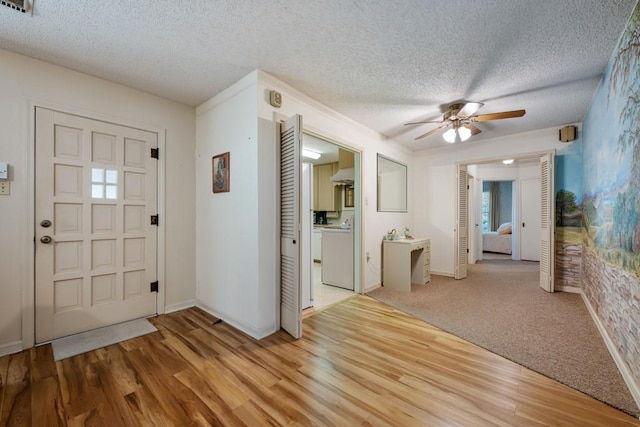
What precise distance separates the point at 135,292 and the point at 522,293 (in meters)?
4.95

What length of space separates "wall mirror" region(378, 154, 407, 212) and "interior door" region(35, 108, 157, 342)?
10.2 feet

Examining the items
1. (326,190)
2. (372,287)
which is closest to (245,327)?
(372,287)

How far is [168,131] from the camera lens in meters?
3.00

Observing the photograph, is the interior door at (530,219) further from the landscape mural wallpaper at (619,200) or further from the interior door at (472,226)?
the landscape mural wallpaper at (619,200)

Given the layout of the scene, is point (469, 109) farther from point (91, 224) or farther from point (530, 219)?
point (530, 219)

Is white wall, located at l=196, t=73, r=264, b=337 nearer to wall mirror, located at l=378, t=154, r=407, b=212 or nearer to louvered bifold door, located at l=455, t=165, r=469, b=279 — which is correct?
wall mirror, located at l=378, t=154, r=407, b=212

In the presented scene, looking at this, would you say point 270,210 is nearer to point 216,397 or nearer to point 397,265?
point 216,397

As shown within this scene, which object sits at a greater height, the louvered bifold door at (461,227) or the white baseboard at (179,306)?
the louvered bifold door at (461,227)

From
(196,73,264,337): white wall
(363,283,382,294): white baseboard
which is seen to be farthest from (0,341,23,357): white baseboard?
(363,283,382,294): white baseboard

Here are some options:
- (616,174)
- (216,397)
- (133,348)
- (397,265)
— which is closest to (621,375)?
(616,174)

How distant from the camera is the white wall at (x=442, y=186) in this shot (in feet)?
14.5

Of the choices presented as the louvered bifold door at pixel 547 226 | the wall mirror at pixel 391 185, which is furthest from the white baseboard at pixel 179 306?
the louvered bifold door at pixel 547 226

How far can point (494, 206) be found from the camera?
9.59 m

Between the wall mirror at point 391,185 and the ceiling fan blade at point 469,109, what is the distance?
53.8 inches
